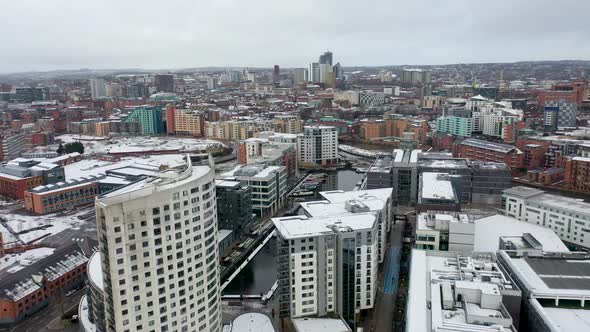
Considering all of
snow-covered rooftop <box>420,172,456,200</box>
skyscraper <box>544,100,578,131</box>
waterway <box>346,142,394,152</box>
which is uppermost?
skyscraper <box>544,100,578,131</box>

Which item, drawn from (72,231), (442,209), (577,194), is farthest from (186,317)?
(577,194)

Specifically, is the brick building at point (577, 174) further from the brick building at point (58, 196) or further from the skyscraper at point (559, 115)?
the brick building at point (58, 196)

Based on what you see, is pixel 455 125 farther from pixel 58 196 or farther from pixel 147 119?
pixel 58 196

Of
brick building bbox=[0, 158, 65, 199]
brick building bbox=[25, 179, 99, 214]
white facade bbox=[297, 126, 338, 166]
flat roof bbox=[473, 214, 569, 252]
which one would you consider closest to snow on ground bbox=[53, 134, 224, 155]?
white facade bbox=[297, 126, 338, 166]

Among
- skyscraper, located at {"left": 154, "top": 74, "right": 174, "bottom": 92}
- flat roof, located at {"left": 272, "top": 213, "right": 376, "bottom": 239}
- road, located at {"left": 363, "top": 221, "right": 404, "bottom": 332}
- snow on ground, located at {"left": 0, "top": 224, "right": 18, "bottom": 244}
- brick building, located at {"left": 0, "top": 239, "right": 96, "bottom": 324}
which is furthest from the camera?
skyscraper, located at {"left": 154, "top": 74, "right": 174, "bottom": 92}

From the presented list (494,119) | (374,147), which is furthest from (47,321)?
(494,119)

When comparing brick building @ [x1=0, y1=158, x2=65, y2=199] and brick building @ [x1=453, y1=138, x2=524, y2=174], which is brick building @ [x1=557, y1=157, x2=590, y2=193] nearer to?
brick building @ [x1=453, y1=138, x2=524, y2=174]

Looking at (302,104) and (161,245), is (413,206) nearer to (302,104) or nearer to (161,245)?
(161,245)
